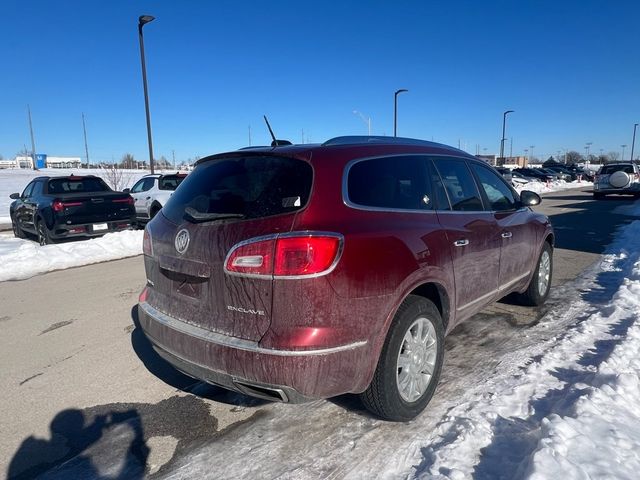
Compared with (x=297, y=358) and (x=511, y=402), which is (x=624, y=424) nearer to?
(x=511, y=402)

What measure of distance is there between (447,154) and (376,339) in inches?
74.7

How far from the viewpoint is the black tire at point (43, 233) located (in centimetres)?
992

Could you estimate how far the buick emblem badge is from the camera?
2764 mm

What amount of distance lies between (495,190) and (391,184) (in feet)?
6.26

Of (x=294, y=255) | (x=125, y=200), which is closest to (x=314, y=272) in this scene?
(x=294, y=255)

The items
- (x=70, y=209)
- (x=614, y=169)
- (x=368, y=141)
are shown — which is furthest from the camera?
(x=614, y=169)

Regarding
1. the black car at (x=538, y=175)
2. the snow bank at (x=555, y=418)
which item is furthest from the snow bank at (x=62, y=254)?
the black car at (x=538, y=175)

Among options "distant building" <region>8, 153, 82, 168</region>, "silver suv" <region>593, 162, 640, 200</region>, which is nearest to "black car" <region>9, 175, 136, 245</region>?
"silver suv" <region>593, 162, 640, 200</region>

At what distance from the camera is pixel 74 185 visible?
10.7m

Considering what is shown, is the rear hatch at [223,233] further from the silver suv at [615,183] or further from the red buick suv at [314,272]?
the silver suv at [615,183]

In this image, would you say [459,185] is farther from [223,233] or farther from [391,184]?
[223,233]

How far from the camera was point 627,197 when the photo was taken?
76.5 ft

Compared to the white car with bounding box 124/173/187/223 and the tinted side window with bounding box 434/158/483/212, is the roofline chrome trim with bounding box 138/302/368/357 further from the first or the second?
the white car with bounding box 124/173/187/223

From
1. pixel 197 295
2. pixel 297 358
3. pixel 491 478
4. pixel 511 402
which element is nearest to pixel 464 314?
pixel 511 402
